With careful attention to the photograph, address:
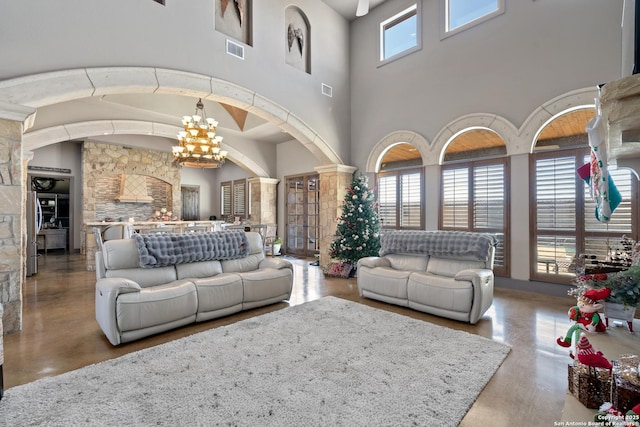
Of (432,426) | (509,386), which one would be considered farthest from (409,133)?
(432,426)

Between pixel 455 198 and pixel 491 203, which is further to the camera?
pixel 455 198

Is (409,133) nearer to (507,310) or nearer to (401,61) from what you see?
(401,61)

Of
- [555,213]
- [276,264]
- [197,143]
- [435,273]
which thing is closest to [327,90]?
[197,143]

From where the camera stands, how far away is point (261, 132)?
27.4 ft

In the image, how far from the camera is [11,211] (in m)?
3.17

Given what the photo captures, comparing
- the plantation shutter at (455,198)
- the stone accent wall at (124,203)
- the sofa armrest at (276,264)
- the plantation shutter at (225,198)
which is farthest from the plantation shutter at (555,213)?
the stone accent wall at (124,203)

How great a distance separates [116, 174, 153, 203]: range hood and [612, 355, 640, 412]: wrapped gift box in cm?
1107

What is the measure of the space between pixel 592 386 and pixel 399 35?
6921 mm

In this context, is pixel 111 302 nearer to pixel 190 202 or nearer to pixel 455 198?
pixel 455 198

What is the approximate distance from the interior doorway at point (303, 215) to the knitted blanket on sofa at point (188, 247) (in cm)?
427

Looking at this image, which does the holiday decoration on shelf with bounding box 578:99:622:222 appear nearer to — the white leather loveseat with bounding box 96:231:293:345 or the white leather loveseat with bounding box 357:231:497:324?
the white leather loveseat with bounding box 357:231:497:324

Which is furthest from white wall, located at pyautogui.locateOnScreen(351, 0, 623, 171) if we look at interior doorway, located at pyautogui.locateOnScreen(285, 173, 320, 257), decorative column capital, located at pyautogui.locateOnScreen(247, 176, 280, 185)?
decorative column capital, located at pyautogui.locateOnScreen(247, 176, 280, 185)

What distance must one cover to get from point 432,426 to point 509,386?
846mm

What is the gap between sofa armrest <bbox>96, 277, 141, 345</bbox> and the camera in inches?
112
